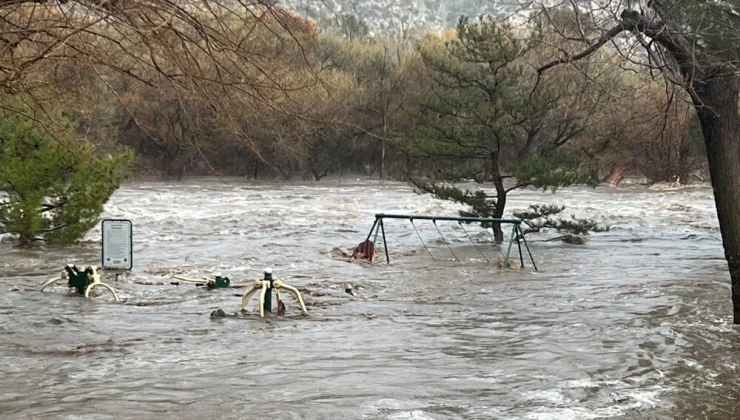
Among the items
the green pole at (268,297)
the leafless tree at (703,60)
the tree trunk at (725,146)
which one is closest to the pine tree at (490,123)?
the leafless tree at (703,60)

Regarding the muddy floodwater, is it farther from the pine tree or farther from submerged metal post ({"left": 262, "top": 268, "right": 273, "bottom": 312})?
the pine tree

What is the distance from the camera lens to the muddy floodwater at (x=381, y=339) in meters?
6.85

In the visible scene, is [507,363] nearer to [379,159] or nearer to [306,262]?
[306,262]

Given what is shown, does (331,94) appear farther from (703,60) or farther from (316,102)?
(703,60)

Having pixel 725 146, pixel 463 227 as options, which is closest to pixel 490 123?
pixel 463 227

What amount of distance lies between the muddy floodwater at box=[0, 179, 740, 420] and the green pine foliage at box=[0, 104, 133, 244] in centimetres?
66

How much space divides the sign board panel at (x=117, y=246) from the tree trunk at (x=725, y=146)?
24.7ft

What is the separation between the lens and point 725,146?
9102 mm

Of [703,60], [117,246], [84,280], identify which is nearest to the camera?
[703,60]

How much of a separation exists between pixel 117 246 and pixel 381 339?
16.7ft

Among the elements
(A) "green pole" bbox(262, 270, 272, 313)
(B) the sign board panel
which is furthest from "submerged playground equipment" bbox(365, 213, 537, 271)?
(A) "green pole" bbox(262, 270, 272, 313)

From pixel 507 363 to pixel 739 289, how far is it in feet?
9.01

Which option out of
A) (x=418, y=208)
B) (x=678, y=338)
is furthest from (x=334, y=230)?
(x=678, y=338)

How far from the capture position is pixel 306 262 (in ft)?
61.4
